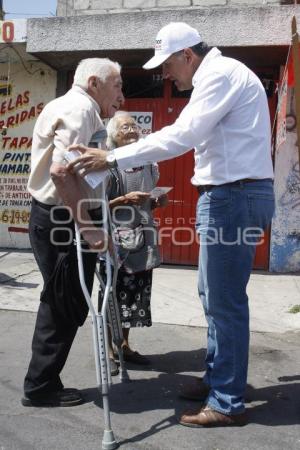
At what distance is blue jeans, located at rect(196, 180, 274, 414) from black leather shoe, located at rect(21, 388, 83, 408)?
809mm

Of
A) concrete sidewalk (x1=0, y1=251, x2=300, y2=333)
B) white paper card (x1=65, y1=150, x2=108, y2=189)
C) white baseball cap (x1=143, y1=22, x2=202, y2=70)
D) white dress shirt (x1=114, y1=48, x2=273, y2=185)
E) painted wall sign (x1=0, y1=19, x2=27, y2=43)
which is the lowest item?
concrete sidewalk (x1=0, y1=251, x2=300, y2=333)

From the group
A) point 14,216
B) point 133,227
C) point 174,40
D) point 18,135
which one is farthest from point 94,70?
point 14,216

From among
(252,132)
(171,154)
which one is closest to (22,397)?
(171,154)

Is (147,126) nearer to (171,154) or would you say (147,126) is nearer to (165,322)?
(165,322)

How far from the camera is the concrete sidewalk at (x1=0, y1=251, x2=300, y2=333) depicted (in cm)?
498

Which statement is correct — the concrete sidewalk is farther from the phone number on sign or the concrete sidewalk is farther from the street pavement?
the phone number on sign

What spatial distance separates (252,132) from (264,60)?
4.62m

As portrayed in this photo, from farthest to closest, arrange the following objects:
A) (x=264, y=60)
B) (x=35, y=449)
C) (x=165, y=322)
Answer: (x=264, y=60), (x=165, y=322), (x=35, y=449)

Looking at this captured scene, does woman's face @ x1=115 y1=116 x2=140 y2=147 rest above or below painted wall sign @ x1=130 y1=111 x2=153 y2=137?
below

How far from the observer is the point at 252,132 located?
8.89ft

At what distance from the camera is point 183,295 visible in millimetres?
5848

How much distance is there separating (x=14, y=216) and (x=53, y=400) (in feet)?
17.6

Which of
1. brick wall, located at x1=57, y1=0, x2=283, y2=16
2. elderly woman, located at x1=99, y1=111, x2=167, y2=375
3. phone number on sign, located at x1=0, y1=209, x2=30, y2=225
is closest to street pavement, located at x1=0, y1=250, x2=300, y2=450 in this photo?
elderly woman, located at x1=99, y1=111, x2=167, y2=375

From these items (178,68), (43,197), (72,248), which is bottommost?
(72,248)
